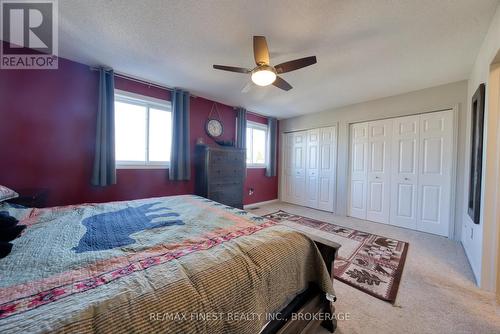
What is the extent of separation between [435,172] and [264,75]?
3.32 m

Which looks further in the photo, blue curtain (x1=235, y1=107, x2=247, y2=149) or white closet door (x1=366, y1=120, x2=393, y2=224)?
blue curtain (x1=235, y1=107, x2=247, y2=149)

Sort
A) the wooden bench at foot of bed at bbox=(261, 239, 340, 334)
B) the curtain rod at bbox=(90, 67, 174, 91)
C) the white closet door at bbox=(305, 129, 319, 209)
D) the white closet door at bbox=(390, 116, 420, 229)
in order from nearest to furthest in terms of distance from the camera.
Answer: the wooden bench at foot of bed at bbox=(261, 239, 340, 334) < the curtain rod at bbox=(90, 67, 174, 91) < the white closet door at bbox=(390, 116, 420, 229) < the white closet door at bbox=(305, 129, 319, 209)

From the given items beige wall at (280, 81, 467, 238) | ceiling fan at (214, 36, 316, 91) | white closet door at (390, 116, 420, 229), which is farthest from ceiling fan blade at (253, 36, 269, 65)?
white closet door at (390, 116, 420, 229)

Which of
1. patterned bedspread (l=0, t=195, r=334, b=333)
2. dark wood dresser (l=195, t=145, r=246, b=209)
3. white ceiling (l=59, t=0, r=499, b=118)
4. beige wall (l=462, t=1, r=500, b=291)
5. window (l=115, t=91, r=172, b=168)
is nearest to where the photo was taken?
patterned bedspread (l=0, t=195, r=334, b=333)

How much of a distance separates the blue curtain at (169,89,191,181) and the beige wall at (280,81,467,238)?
9.61ft

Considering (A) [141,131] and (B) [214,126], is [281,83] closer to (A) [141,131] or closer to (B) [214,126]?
(B) [214,126]

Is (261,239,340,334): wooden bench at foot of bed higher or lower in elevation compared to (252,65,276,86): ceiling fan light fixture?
lower

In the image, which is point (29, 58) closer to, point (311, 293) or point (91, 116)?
point (91, 116)

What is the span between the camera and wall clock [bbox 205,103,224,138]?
396 cm

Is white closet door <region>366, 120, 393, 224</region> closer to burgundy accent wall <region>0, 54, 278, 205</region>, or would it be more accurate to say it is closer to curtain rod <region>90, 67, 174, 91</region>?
curtain rod <region>90, 67, 174, 91</region>

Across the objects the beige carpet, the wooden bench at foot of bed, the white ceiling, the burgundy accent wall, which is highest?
the white ceiling

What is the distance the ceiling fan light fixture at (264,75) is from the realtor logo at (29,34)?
1.80m

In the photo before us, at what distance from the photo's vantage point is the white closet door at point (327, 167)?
4.39 m

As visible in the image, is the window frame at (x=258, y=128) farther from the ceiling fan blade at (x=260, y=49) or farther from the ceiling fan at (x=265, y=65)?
the ceiling fan blade at (x=260, y=49)
